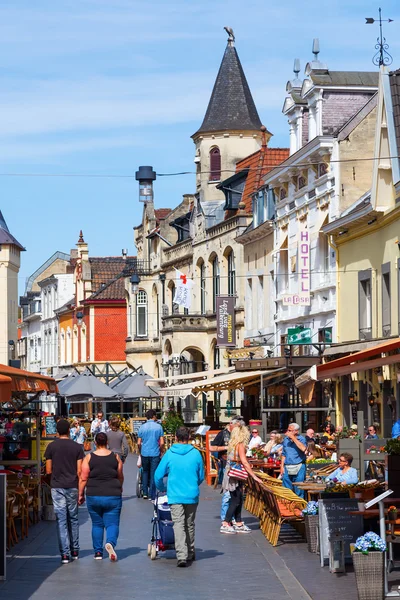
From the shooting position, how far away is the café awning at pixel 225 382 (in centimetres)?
3443

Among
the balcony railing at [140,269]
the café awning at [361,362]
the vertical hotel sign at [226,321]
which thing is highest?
the balcony railing at [140,269]

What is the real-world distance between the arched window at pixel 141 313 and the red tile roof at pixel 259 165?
56.3 ft

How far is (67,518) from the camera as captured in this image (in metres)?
15.6

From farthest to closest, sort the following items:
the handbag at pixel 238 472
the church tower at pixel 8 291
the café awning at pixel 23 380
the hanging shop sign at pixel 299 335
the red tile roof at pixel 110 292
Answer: the church tower at pixel 8 291
the red tile roof at pixel 110 292
the hanging shop sign at pixel 299 335
the handbag at pixel 238 472
the café awning at pixel 23 380

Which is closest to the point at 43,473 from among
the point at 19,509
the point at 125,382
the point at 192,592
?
the point at 19,509

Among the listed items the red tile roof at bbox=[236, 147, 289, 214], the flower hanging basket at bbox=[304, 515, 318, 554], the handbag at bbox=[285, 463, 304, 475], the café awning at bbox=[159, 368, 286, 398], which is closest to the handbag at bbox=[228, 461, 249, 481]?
the handbag at bbox=[285, 463, 304, 475]

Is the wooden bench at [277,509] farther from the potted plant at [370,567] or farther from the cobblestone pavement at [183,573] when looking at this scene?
the potted plant at [370,567]

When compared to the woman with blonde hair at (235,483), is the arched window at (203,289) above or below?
above

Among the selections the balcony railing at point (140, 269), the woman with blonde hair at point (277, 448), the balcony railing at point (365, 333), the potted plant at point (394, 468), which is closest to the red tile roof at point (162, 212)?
the balcony railing at point (140, 269)

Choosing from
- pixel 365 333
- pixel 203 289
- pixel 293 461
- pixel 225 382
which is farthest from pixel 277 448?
pixel 203 289

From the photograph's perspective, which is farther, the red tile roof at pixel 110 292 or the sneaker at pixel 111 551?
the red tile roof at pixel 110 292

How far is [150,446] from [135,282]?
46.1 meters

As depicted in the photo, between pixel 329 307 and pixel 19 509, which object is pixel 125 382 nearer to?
pixel 329 307

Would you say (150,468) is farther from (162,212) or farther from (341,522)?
(162,212)
